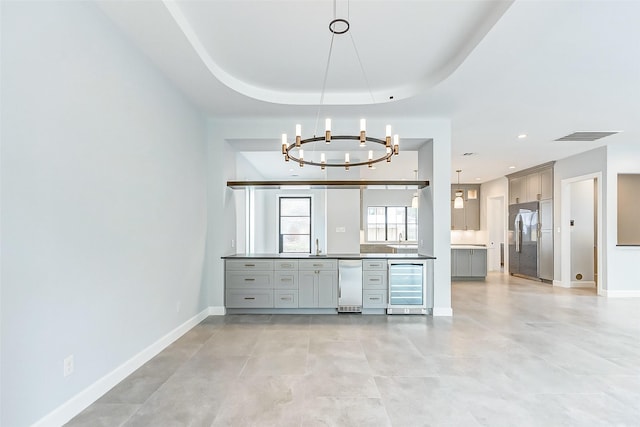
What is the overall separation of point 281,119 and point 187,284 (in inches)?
104

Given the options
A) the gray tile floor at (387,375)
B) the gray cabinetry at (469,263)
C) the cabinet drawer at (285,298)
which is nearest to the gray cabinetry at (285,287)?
the cabinet drawer at (285,298)

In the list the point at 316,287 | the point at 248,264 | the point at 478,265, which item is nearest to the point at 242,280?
the point at 248,264

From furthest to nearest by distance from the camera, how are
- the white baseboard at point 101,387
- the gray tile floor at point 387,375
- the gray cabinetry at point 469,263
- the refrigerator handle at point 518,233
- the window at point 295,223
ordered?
the window at point 295,223
the refrigerator handle at point 518,233
the gray cabinetry at point 469,263
the gray tile floor at point 387,375
the white baseboard at point 101,387

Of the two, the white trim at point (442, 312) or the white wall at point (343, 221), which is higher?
the white wall at point (343, 221)

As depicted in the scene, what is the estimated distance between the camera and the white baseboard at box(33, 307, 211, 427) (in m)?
2.06

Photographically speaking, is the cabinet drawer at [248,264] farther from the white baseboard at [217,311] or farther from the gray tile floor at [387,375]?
the gray tile floor at [387,375]

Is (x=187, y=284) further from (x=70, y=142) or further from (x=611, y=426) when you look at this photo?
(x=611, y=426)

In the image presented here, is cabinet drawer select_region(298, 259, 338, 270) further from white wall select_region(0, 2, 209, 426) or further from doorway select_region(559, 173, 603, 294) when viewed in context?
doorway select_region(559, 173, 603, 294)

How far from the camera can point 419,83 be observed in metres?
3.94

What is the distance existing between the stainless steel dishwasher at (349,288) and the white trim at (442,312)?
1102 mm

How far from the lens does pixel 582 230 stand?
7.40 m

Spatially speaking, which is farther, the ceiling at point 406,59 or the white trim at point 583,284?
the white trim at point 583,284

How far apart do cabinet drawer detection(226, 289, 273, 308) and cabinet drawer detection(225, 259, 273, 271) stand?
326 mm

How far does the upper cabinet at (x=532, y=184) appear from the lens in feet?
25.5
